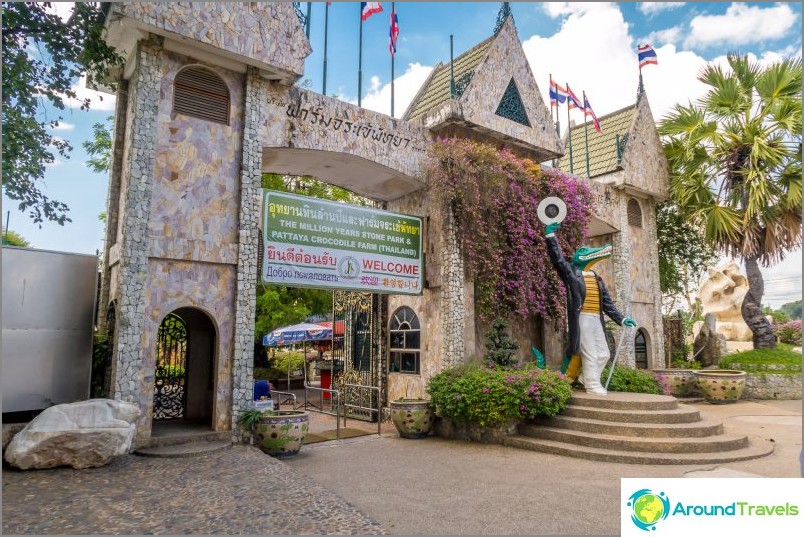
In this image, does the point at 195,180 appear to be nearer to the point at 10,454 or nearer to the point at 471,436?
the point at 10,454

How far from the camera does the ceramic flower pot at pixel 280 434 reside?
798 centimetres

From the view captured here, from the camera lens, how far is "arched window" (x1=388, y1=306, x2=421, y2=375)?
11492mm

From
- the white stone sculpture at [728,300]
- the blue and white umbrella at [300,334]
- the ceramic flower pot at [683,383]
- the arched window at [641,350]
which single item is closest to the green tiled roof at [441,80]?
the blue and white umbrella at [300,334]

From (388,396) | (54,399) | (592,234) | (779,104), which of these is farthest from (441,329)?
(779,104)

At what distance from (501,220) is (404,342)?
3.50 metres

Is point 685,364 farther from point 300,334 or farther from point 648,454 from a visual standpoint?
point 300,334

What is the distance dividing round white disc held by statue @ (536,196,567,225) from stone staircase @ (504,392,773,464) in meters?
3.47

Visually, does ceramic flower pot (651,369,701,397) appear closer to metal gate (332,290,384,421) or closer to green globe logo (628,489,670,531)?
metal gate (332,290,384,421)

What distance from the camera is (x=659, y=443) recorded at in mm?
7883

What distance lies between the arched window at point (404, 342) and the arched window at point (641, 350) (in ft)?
26.9

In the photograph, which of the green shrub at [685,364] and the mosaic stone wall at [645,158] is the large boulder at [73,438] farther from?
the green shrub at [685,364]

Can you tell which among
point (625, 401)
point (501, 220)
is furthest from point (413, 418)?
point (501, 220)

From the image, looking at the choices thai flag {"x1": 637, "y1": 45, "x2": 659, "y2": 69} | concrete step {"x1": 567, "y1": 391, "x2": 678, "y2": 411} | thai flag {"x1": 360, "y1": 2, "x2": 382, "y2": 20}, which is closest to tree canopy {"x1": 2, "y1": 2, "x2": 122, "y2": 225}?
thai flag {"x1": 360, "y1": 2, "x2": 382, "y2": 20}

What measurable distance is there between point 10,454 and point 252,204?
4.71 metres
